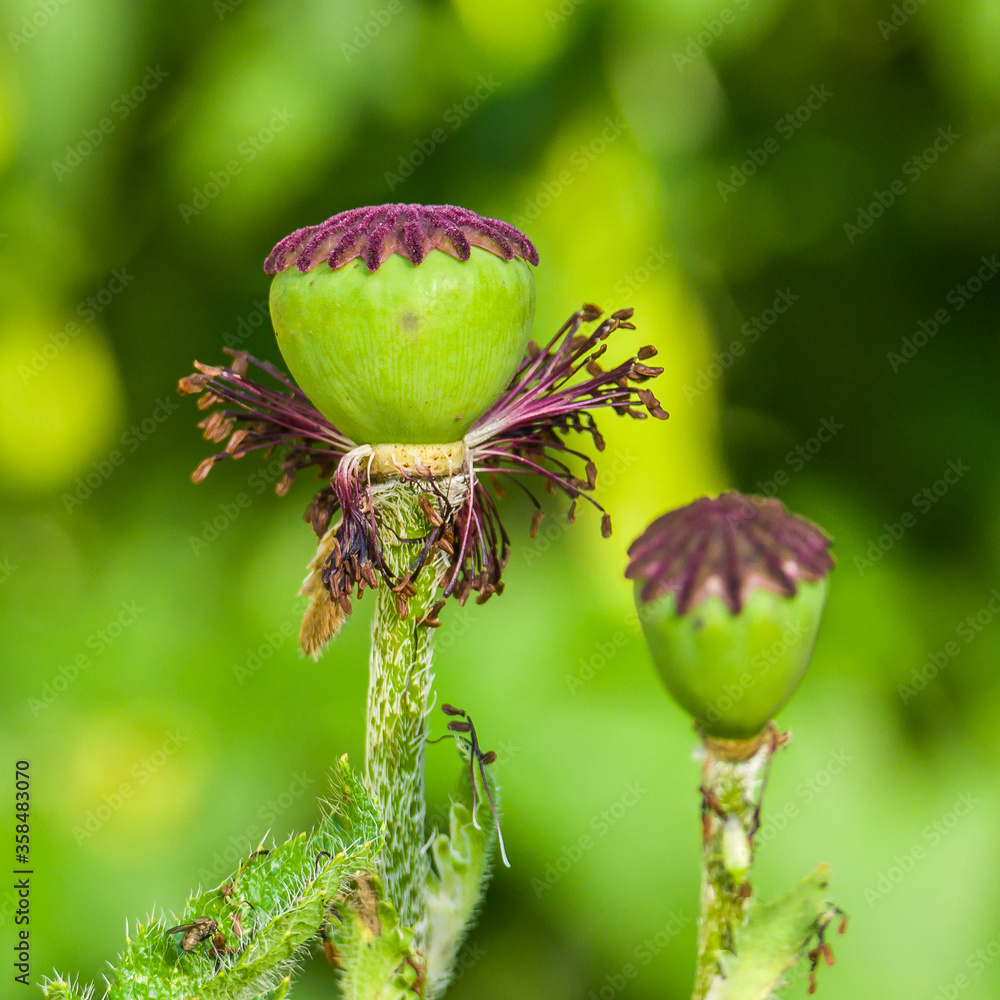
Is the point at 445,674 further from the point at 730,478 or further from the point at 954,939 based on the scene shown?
the point at 954,939

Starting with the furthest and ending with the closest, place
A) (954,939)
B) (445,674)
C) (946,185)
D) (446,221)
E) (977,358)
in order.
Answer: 1. (977,358)
2. (946,185)
3. (445,674)
4. (954,939)
5. (446,221)

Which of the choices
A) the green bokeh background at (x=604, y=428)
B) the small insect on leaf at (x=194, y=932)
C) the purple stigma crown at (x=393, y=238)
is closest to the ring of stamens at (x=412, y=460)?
the purple stigma crown at (x=393, y=238)

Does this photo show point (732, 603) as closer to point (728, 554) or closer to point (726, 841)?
point (728, 554)

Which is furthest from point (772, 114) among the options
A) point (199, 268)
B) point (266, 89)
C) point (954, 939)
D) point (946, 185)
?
point (954, 939)

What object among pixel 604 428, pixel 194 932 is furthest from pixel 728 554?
pixel 604 428

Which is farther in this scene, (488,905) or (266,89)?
(266,89)

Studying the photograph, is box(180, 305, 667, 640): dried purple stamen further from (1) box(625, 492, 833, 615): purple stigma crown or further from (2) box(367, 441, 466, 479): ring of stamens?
(1) box(625, 492, 833, 615): purple stigma crown

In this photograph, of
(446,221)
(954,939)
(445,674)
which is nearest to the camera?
(446,221)
